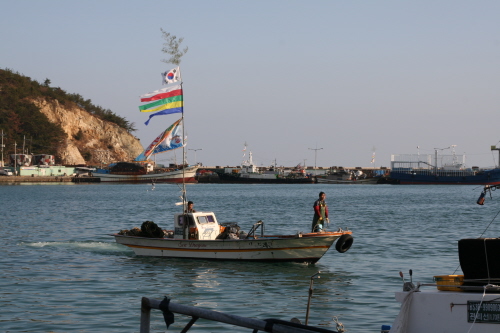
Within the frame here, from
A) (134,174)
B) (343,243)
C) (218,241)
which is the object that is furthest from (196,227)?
(134,174)

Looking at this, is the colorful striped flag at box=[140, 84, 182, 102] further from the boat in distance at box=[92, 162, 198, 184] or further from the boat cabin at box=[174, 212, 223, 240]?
the boat in distance at box=[92, 162, 198, 184]

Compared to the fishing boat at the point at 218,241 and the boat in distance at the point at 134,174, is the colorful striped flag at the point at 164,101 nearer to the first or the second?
the fishing boat at the point at 218,241

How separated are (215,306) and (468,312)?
10.4m

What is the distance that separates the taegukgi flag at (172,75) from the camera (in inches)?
1067

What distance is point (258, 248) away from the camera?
2480 centimetres

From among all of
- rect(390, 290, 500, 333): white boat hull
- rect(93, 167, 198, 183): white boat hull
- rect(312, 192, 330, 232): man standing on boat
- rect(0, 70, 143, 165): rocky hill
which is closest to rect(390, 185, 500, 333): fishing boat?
rect(390, 290, 500, 333): white boat hull

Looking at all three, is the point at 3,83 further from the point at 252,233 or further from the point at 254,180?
the point at 252,233

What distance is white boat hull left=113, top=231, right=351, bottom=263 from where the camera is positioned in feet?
80.0

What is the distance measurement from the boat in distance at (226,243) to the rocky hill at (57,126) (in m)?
134

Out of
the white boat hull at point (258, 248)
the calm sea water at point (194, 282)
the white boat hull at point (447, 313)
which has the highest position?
the white boat hull at point (447, 313)

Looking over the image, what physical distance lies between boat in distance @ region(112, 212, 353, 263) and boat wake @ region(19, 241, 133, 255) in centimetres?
312

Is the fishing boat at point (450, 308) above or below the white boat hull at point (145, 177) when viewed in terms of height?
below

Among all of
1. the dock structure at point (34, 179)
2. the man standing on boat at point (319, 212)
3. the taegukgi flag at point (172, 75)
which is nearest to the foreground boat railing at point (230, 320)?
the man standing on boat at point (319, 212)

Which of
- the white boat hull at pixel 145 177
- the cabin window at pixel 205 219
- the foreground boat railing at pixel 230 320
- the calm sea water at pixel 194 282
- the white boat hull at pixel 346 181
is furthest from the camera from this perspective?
the white boat hull at pixel 346 181
